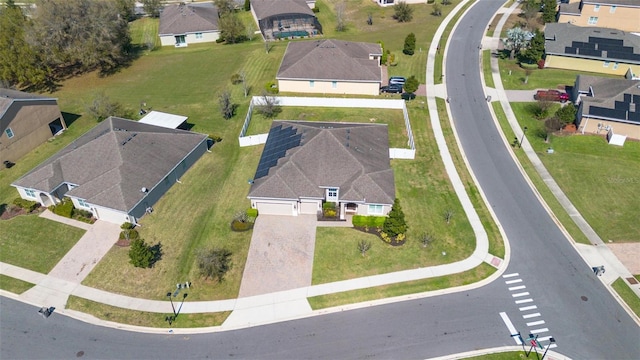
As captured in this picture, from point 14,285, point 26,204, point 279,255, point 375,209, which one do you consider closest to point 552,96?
point 375,209

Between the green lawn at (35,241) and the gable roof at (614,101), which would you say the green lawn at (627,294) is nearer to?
the gable roof at (614,101)

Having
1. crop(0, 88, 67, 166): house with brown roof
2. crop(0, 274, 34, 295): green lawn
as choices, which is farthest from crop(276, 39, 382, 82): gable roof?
crop(0, 274, 34, 295): green lawn

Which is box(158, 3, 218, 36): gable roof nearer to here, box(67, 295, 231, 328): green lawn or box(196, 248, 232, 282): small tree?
box(196, 248, 232, 282): small tree

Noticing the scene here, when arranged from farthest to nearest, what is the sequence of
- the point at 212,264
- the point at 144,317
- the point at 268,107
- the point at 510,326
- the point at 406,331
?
the point at 268,107, the point at 212,264, the point at 144,317, the point at 510,326, the point at 406,331

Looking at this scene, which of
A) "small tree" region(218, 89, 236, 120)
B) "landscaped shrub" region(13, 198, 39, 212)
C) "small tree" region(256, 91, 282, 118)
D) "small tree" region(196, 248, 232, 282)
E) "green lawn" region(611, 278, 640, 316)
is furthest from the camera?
"small tree" region(256, 91, 282, 118)

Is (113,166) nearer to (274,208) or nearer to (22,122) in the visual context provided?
(274,208)

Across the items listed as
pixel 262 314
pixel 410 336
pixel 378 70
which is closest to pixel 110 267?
pixel 262 314
